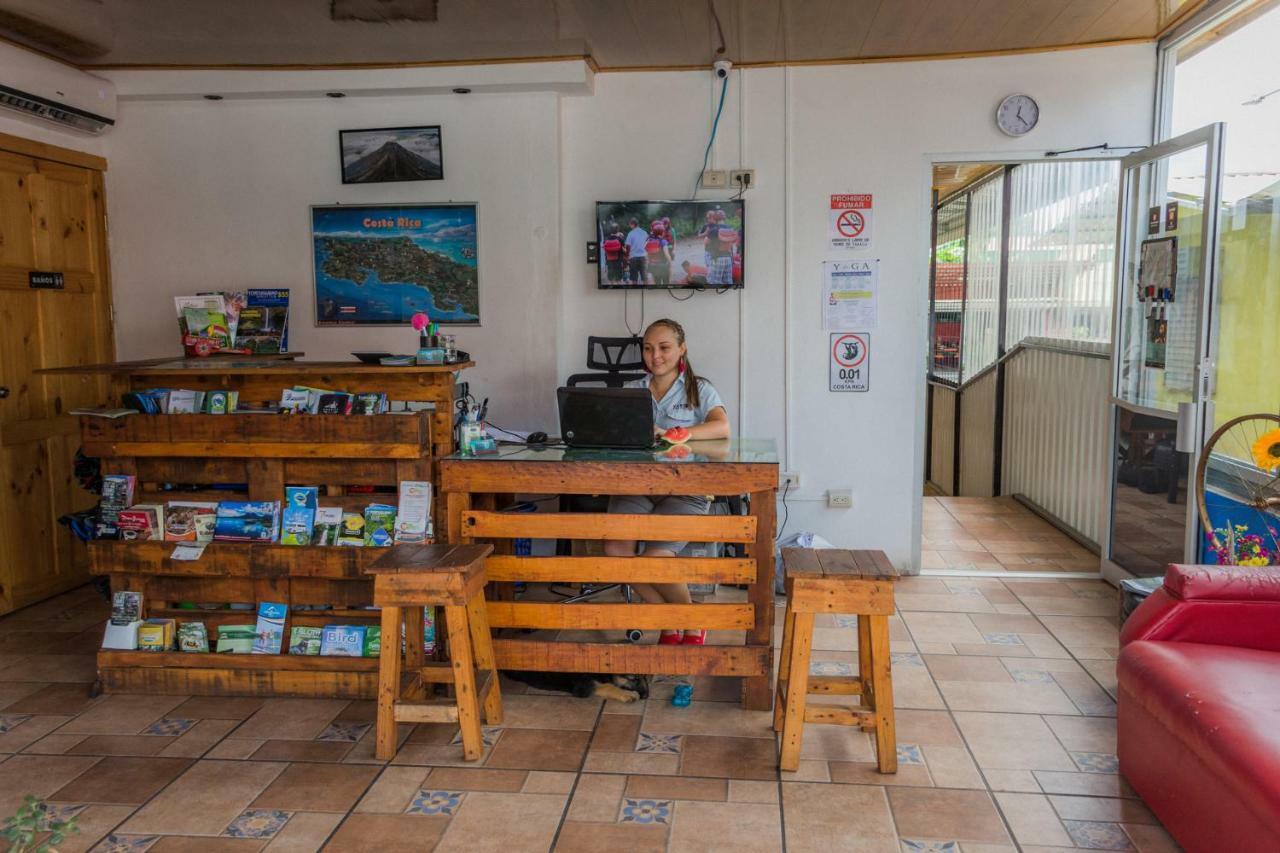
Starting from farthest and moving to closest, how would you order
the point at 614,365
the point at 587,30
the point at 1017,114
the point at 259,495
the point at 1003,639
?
the point at 1017,114 → the point at 614,365 → the point at 587,30 → the point at 1003,639 → the point at 259,495

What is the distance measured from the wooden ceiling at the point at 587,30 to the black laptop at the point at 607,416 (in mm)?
1709

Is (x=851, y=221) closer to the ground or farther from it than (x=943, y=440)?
farther from it

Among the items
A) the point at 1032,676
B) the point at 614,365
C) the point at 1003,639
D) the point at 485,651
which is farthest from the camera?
the point at 614,365

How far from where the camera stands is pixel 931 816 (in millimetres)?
2668

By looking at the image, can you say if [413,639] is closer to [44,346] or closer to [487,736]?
[487,736]

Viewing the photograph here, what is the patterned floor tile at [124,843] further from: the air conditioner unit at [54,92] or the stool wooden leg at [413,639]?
the air conditioner unit at [54,92]

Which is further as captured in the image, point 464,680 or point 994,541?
point 994,541

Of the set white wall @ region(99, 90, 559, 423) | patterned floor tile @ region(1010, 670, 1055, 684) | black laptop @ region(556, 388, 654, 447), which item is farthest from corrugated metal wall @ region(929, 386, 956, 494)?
black laptop @ region(556, 388, 654, 447)

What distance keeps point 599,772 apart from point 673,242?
2.90 meters

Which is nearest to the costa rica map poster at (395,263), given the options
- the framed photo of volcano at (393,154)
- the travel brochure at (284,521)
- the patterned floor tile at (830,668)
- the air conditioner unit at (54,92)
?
the framed photo of volcano at (393,154)

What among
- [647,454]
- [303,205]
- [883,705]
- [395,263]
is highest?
[303,205]

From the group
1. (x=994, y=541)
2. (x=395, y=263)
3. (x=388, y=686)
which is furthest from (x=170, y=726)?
(x=994, y=541)

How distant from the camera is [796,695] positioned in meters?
2.93

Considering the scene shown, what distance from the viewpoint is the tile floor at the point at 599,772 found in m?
2.59
